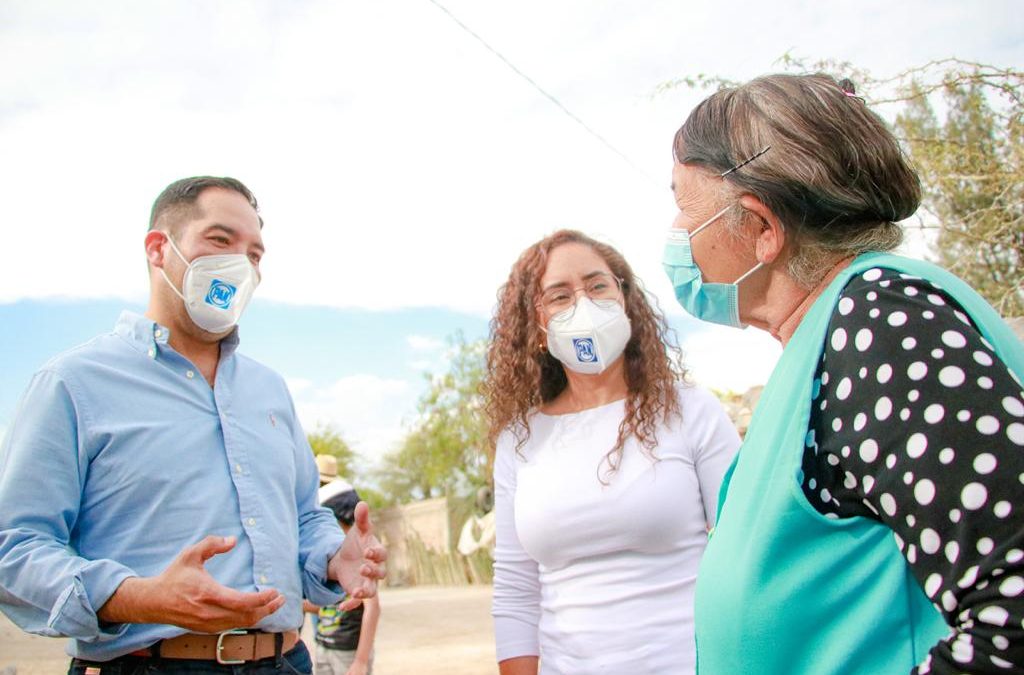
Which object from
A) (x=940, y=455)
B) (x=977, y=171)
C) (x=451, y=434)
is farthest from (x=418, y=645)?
(x=451, y=434)

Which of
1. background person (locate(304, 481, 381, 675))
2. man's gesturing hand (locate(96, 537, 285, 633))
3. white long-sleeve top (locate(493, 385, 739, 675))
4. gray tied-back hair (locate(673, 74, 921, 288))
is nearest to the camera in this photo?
gray tied-back hair (locate(673, 74, 921, 288))

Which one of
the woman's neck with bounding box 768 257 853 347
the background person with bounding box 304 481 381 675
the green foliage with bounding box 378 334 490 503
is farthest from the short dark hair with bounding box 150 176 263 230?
the green foliage with bounding box 378 334 490 503

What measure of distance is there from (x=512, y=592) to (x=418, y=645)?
8.12 meters

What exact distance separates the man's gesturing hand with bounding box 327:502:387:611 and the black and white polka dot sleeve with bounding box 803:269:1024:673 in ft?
5.25

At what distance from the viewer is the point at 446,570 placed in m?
21.4

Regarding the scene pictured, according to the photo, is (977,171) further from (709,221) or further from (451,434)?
(451,434)

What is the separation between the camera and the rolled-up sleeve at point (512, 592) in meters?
2.71

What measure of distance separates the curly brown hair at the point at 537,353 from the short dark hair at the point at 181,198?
1089mm

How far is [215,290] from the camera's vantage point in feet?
9.10

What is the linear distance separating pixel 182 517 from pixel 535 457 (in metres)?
1.11

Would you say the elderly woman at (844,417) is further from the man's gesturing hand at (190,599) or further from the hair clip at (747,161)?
the man's gesturing hand at (190,599)

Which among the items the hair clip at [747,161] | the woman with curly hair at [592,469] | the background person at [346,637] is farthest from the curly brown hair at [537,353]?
the background person at [346,637]

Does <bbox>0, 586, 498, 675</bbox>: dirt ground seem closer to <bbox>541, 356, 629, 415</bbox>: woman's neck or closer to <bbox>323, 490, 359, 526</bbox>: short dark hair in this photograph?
<bbox>323, 490, 359, 526</bbox>: short dark hair

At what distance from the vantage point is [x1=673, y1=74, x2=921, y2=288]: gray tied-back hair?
4.95ft
